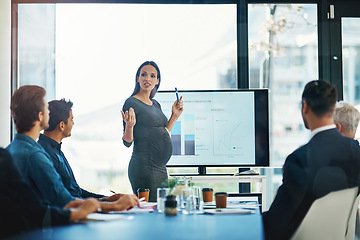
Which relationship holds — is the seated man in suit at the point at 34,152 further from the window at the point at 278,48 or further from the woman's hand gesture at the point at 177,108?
the window at the point at 278,48

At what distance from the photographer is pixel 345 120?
2.86 metres

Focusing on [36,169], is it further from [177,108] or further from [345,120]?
[177,108]

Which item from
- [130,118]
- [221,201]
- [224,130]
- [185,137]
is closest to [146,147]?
[130,118]

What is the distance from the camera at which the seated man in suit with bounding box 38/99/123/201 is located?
297 centimetres

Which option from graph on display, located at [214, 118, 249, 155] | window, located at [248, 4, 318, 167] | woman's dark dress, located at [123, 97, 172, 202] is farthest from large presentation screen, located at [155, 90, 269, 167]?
woman's dark dress, located at [123, 97, 172, 202]

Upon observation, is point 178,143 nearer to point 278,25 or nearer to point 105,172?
point 105,172

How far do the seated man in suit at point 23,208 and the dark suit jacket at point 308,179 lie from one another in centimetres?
94

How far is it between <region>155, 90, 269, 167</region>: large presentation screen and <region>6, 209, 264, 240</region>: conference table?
2.28 meters

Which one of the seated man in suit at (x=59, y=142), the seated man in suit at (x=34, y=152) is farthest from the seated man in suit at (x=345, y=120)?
the seated man in suit at (x=59, y=142)

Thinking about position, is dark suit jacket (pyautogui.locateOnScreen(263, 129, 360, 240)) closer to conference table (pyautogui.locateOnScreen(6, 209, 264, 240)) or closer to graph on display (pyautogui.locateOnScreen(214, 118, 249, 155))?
conference table (pyautogui.locateOnScreen(6, 209, 264, 240))

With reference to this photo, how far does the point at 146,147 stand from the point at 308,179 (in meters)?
1.58

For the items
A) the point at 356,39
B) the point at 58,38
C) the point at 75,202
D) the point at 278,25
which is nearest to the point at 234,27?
the point at 278,25

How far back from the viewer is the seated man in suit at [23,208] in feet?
6.98

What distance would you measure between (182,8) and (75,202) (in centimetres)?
295
